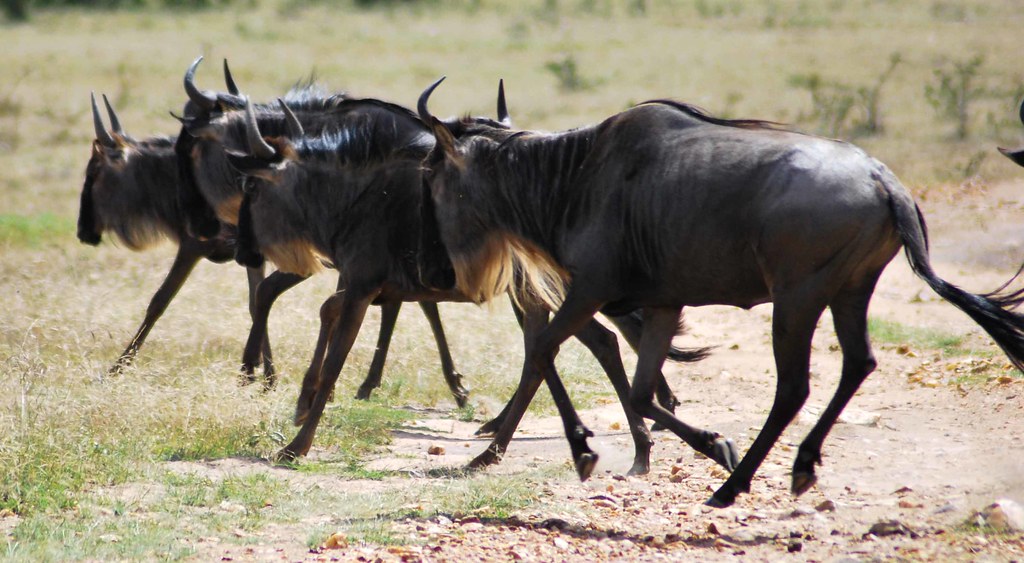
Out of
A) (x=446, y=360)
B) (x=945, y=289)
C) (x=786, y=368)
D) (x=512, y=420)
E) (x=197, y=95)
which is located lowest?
(x=446, y=360)

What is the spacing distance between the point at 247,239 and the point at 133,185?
193 cm

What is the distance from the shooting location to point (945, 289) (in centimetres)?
441

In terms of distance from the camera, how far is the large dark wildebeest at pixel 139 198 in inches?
309

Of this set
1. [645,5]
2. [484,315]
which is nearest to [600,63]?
[645,5]

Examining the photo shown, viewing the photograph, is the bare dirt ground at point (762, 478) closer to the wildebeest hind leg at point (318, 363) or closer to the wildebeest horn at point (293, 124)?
the wildebeest hind leg at point (318, 363)

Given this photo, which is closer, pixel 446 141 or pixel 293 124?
pixel 446 141

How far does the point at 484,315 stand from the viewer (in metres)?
Answer: 9.03

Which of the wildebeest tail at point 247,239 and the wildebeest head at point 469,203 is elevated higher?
the wildebeest head at point 469,203

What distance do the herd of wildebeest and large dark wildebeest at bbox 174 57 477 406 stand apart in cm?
1

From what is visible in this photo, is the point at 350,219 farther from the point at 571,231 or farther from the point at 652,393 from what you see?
the point at 652,393

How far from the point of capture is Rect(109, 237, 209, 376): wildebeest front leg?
24.2 feet

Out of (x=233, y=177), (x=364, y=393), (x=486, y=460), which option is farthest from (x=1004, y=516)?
(x=233, y=177)

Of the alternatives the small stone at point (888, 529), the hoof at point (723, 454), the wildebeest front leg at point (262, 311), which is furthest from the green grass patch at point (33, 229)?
the small stone at point (888, 529)

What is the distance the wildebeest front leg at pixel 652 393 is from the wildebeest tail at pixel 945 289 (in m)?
1.00
